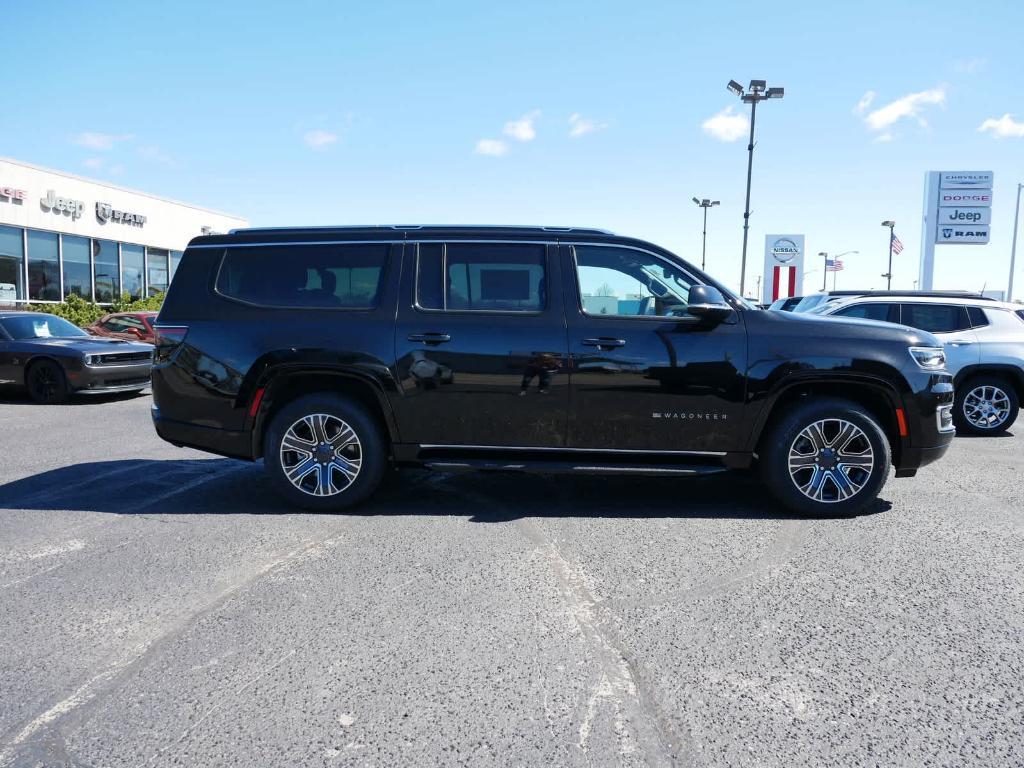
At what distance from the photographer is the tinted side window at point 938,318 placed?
9.60 meters

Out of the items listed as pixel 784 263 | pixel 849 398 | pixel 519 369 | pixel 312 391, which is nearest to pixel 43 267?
pixel 312 391

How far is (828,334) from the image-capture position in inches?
203

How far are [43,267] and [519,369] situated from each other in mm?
25601

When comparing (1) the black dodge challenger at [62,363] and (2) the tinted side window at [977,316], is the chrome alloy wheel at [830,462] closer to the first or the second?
(2) the tinted side window at [977,316]

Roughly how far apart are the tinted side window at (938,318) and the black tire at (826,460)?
5.21m

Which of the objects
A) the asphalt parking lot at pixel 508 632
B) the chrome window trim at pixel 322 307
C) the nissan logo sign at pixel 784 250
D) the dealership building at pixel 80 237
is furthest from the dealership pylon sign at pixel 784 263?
the chrome window trim at pixel 322 307

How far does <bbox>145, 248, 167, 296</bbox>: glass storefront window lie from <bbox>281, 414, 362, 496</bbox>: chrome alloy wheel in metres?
28.7

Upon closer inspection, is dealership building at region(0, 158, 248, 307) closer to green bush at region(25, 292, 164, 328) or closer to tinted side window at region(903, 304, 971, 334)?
green bush at region(25, 292, 164, 328)

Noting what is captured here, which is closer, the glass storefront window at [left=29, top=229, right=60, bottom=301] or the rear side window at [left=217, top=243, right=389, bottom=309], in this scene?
the rear side window at [left=217, top=243, right=389, bottom=309]

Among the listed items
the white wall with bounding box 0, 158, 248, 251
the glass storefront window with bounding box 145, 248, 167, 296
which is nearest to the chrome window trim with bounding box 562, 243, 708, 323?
the white wall with bounding box 0, 158, 248, 251

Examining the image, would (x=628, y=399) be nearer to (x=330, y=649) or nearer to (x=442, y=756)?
(x=330, y=649)

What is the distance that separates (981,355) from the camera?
9.40 meters

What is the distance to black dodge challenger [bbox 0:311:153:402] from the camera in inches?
443

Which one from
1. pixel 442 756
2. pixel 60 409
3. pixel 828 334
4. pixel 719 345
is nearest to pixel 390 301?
pixel 719 345
